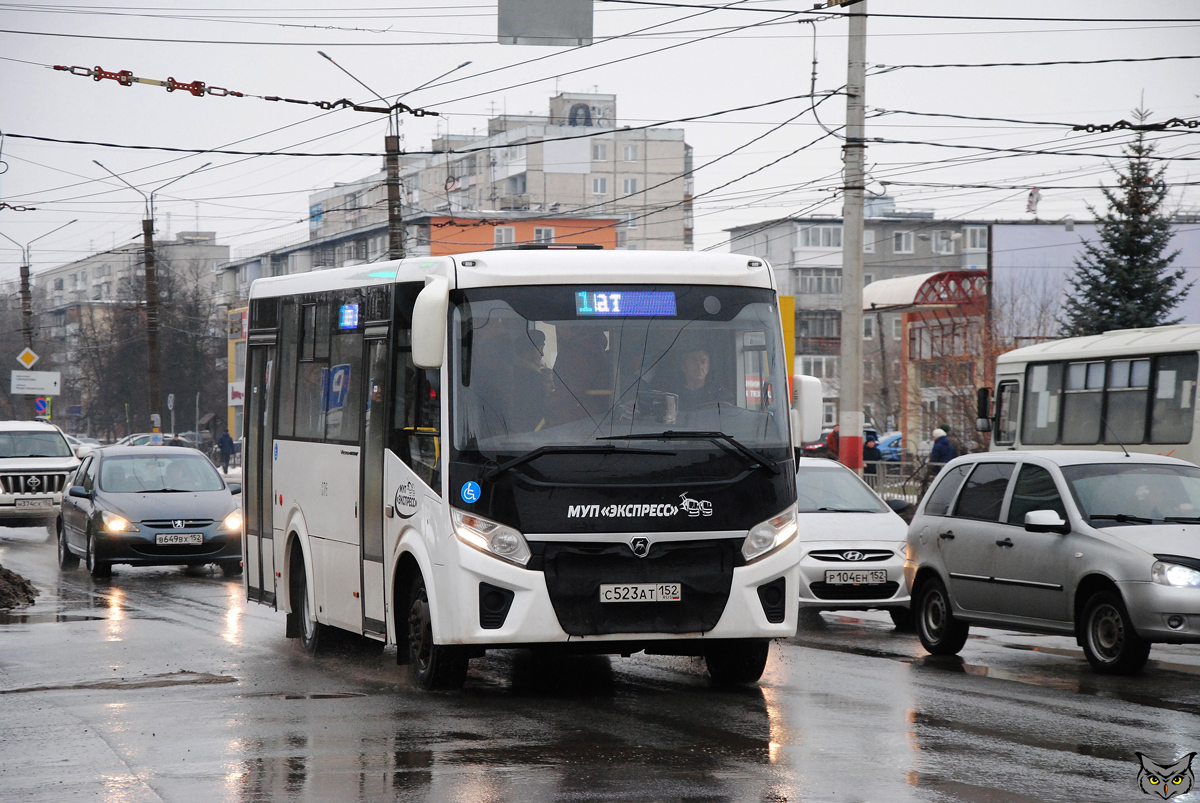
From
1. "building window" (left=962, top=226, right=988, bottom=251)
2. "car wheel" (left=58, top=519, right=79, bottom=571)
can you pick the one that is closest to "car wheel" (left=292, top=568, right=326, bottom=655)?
"car wheel" (left=58, top=519, right=79, bottom=571)

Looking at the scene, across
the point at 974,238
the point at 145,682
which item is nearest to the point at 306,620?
the point at 145,682

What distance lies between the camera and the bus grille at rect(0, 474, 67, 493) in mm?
27484

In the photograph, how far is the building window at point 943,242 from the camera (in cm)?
11856

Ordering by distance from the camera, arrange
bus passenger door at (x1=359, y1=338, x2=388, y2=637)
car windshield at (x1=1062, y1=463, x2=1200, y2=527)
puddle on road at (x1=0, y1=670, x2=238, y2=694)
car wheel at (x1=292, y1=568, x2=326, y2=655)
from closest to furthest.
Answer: puddle on road at (x1=0, y1=670, x2=238, y2=694) → bus passenger door at (x1=359, y1=338, x2=388, y2=637) → car windshield at (x1=1062, y1=463, x2=1200, y2=527) → car wheel at (x1=292, y1=568, x2=326, y2=655)

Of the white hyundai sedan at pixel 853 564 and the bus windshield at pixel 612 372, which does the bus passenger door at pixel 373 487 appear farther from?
the white hyundai sedan at pixel 853 564

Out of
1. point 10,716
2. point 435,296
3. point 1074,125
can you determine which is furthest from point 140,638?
point 1074,125

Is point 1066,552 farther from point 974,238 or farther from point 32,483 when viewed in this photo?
point 974,238

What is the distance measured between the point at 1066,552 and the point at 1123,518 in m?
0.47

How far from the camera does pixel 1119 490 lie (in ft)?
38.9

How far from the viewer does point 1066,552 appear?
458 inches

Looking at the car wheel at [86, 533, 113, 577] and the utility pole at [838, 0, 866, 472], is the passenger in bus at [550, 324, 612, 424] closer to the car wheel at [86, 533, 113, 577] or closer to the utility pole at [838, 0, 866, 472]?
the car wheel at [86, 533, 113, 577]

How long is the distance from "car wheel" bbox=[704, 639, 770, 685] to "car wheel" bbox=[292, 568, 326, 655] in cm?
336

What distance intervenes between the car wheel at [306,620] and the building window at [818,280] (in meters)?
104

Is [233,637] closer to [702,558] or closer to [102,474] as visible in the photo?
[702,558]
